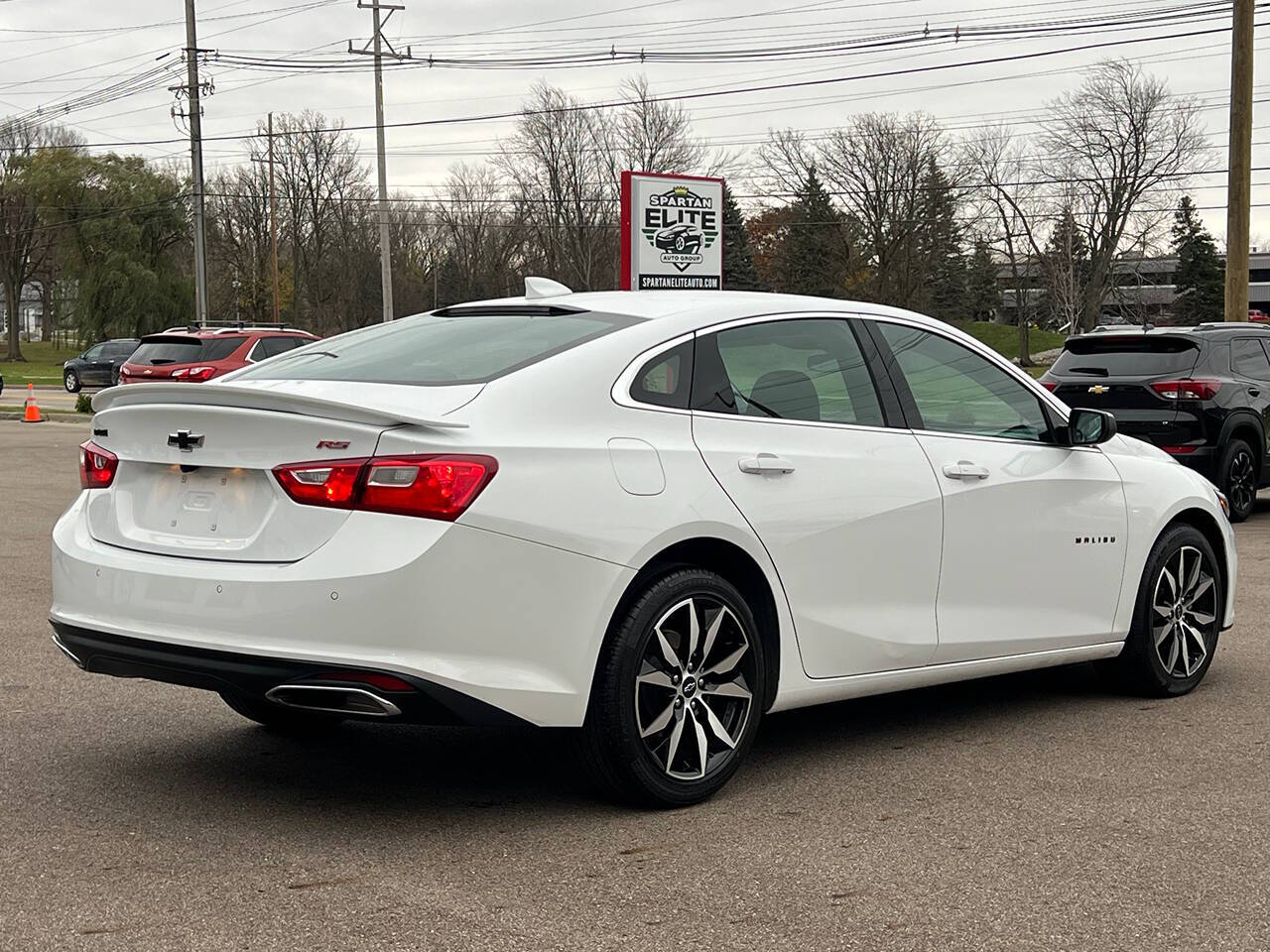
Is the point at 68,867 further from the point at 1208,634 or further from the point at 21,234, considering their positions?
the point at 21,234

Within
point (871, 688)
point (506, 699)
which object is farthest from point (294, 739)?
point (871, 688)

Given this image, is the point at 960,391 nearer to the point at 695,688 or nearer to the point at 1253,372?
the point at 695,688

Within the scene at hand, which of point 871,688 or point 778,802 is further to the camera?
point 871,688

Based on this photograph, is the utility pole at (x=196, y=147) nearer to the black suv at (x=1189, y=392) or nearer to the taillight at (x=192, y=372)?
the taillight at (x=192, y=372)

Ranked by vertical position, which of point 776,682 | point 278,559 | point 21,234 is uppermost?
point 21,234

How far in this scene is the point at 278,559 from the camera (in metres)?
4.34

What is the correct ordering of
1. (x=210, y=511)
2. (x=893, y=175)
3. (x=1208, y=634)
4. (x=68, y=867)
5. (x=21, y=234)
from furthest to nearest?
(x=21, y=234), (x=893, y=175), (x=1208, y=634), (x=210, y=511), (x=68, y=867)

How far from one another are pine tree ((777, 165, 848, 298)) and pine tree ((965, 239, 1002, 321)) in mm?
6877

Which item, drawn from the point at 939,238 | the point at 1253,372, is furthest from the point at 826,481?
the point at 939,238

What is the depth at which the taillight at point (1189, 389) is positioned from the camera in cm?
1351

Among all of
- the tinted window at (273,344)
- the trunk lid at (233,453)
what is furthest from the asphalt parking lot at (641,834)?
the tinted window at (273,344)

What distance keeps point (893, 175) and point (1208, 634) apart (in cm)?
7106

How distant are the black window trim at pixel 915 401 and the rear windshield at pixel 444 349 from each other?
1075mm

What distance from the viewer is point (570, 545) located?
4.41 metres
